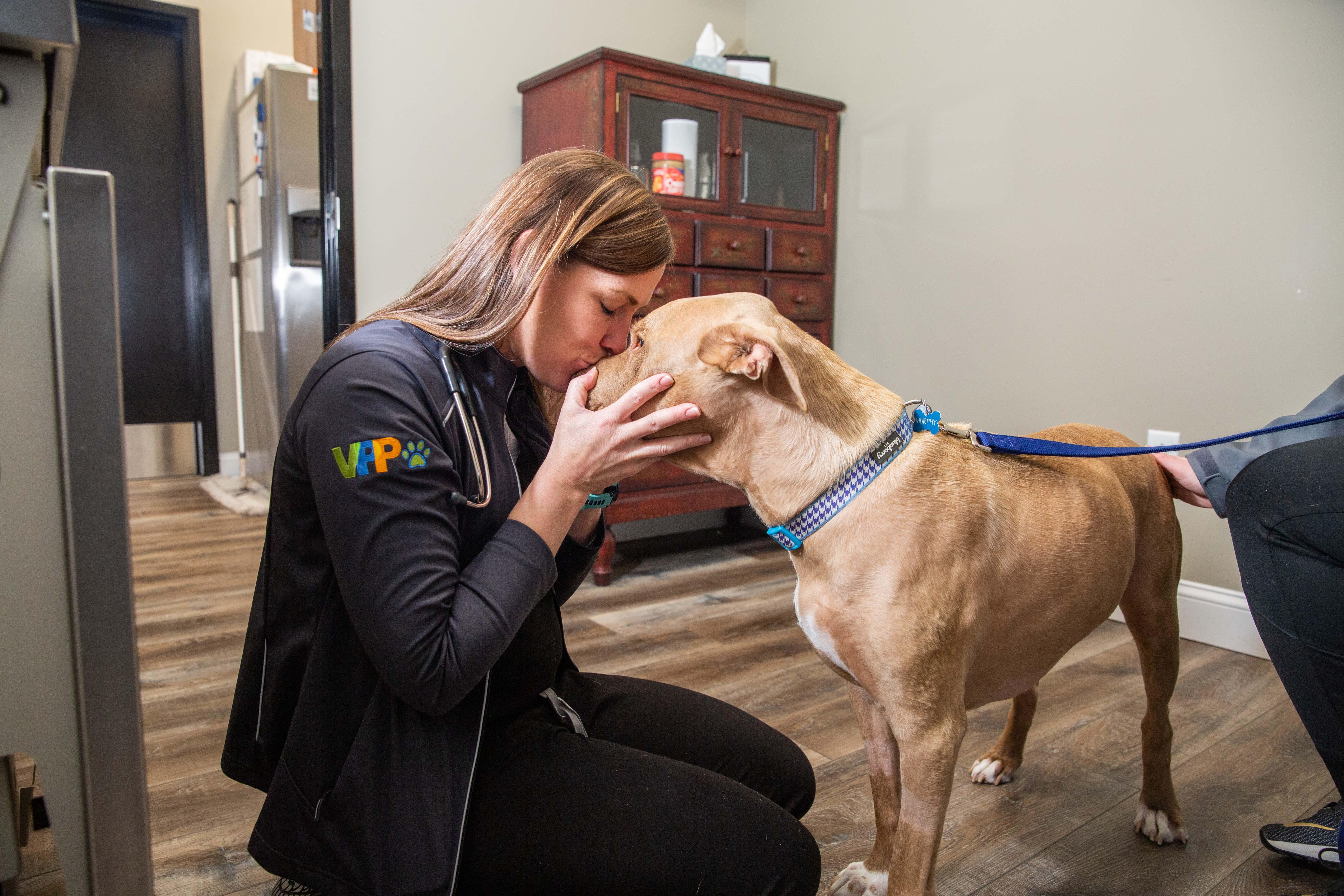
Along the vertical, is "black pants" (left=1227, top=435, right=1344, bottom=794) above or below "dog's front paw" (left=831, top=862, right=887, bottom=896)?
above

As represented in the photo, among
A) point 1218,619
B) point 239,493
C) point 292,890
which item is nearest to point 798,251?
point 1218,619

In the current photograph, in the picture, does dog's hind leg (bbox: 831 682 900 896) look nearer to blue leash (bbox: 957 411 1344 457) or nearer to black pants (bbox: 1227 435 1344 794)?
blue leash (bbox: 957 411 1344 457)

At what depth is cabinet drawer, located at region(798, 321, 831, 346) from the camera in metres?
3.49

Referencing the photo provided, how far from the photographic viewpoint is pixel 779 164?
3371mm

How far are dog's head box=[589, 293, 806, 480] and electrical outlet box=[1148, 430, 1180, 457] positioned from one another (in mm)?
1930

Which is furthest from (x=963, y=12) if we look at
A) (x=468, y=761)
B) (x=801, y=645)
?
(x=468, y=761)

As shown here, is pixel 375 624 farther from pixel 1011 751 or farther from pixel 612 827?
pixel 1011 751

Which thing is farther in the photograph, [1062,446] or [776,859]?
[1062,446]

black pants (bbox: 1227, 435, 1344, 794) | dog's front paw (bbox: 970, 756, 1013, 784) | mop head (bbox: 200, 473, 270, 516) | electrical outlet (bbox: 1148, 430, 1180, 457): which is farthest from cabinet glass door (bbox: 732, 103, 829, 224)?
mop head (bbox: 200, 473, 270, 516)

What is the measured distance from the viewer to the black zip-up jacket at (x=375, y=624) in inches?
33.4

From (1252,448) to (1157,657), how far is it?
40 cm

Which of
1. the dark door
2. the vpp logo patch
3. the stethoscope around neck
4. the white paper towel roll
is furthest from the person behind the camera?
the dark door

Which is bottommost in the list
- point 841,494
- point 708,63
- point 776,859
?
point 776,859

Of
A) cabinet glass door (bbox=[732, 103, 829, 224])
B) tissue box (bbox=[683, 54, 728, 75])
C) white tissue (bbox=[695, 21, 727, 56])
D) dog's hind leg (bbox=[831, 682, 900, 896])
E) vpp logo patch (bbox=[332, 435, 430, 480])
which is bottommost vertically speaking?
dog's hind leg (bbox=[831, 682, 900, 896])
